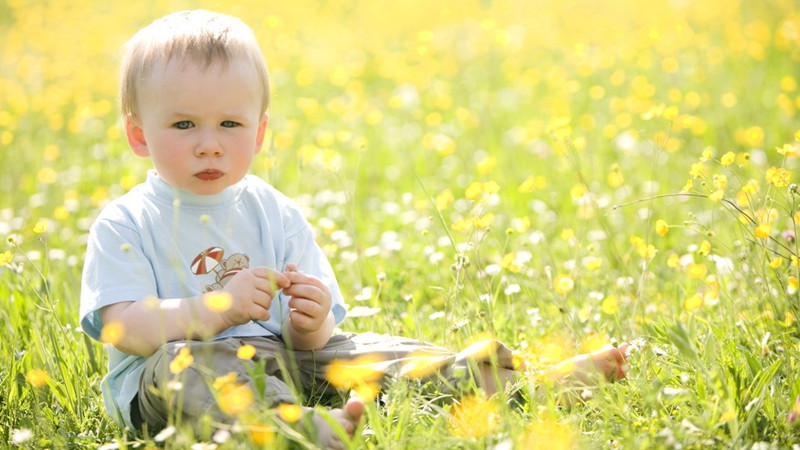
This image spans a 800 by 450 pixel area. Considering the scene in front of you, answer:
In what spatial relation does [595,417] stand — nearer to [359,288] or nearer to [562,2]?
[359,288]

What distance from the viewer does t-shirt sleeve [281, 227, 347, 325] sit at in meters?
2.21

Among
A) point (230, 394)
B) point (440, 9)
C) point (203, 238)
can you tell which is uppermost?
point (440, 9)

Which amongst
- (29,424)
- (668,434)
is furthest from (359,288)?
(668,434)

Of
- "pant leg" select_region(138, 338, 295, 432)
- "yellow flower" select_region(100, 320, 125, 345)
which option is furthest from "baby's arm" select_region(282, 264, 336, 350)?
"yellow flower" select_region(100, 320, 125, 345)

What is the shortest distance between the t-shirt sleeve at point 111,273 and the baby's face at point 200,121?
0.55 ft

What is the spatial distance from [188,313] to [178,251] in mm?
205

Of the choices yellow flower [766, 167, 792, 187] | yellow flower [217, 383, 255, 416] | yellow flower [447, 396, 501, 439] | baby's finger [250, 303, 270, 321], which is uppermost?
yellow flower [766, 167, 792, 187]

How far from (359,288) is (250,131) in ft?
2.76

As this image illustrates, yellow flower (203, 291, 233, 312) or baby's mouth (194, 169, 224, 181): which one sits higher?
baby's mouth (194, 169, 224, 181)

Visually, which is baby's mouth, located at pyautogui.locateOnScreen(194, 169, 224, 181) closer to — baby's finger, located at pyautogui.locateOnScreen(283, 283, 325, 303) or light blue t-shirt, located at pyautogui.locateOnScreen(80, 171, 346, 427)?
light blue t-shirt, located at pyautogui.locateOnScreen(80, 171, 346, 427)

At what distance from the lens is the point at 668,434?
1641mm

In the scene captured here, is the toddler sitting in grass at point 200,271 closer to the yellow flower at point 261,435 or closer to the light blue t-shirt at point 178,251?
the light blue t-shirt at point 178,251

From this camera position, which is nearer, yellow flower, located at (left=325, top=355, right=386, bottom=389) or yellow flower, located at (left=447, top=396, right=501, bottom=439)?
yellow flower, located at (left=447, top=396, right=501, bottom=439)

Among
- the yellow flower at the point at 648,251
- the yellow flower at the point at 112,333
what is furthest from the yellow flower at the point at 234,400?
the yellow flower at the point at 648,251
